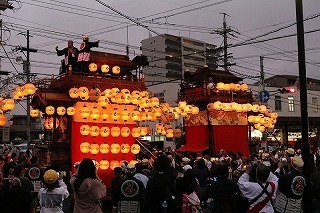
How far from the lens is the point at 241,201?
22.7 feet

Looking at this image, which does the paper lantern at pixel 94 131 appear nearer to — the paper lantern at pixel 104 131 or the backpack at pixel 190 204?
the paper lantern at pixel 104 131

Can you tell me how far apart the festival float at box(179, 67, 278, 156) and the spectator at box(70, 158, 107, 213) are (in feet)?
60.1

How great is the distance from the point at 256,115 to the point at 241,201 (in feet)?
67.8

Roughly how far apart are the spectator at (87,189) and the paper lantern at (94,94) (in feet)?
36.1

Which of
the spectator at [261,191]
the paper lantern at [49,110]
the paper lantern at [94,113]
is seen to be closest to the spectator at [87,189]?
the spectator at [261,191]

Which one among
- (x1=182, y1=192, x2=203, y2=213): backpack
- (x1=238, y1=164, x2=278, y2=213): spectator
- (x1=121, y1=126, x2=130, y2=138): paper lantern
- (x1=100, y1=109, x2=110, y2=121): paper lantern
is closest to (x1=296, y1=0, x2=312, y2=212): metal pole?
(x1=238, y1=164, x2=278, y2=213): spectator

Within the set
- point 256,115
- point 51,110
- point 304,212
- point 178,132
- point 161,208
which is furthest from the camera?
point 256,115

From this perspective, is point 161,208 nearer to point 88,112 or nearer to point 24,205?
point 24,205

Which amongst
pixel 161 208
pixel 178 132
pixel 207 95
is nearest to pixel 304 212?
pixel 161 208

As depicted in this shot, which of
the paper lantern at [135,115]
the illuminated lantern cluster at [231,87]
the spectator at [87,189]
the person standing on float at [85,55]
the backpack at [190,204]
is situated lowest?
the backpack at [190,204]

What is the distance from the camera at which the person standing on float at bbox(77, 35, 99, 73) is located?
18.0 m

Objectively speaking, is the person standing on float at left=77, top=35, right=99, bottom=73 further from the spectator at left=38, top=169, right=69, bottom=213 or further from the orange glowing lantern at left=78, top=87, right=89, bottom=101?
the spectator at left=38, top=169, right=69, bottom=213

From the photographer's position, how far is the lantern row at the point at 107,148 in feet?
54.3

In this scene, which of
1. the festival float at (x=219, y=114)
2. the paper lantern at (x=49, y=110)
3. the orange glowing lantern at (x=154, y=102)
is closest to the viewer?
the paper lantern at (x=49, y=110)
